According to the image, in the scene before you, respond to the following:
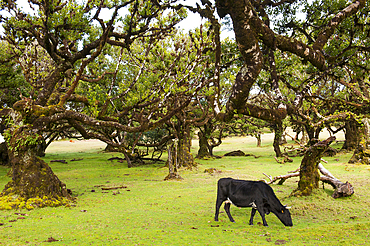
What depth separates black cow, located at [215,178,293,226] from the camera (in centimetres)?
630

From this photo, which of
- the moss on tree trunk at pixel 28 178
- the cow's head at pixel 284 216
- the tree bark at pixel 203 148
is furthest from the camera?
the tree bark at pixel 203 148

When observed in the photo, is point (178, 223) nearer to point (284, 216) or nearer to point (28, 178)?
point (284, 216)

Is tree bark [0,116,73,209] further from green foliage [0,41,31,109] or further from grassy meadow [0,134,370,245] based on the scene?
green foliage [0,41,31,109]

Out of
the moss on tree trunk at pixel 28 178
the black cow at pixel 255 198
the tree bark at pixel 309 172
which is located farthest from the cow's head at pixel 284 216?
the moss on tree trunk at pixel 28 178

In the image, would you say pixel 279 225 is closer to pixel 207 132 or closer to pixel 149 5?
pixel 149 5

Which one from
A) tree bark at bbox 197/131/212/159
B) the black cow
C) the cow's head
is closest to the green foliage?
the black cow

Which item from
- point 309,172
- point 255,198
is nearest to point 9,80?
point 255,198

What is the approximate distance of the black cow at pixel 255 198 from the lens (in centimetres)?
630

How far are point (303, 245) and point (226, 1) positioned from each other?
479 cm

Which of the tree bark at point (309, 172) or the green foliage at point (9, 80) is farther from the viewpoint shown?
the green foliage at point (9, 80)

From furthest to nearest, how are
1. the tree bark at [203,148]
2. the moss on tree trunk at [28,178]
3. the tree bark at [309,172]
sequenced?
the tree bark at [203,148], the moss on tree trunk at [28,178], the tree bark at [309,172]

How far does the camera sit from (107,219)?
7168mm

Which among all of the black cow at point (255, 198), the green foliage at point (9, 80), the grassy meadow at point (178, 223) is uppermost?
the green foliage at point (9, 80)

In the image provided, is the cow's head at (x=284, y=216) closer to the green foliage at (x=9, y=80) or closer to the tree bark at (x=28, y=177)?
the tree bark at (x=28, y=177)
